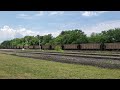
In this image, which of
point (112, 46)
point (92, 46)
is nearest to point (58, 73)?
point (112, 46)

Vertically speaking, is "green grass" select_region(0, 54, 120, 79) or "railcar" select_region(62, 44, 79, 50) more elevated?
"railcar" select_region(62, 44, 79, 50)

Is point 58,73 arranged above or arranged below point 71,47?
below

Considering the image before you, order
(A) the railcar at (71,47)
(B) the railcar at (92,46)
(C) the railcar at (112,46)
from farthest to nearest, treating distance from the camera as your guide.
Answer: (A) the railcar at (71,47)
(B) the railcar at (92,46)
(C) the railcar at (112,46)

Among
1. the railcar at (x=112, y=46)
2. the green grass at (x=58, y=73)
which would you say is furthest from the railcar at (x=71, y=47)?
the green grass at (x=58, y=73)

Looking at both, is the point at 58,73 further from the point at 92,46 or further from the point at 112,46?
the point at 92,46

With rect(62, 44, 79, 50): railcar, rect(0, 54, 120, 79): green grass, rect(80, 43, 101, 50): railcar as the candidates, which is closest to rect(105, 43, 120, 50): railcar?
rect(80, 43, 101, 50): railcar

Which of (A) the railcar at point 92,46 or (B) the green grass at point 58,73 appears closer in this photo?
(B) the green grass at point 58,73

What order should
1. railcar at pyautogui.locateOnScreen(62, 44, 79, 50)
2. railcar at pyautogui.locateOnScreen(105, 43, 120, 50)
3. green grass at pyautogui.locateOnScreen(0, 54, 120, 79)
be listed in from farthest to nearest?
railcar at pyautogui.locateOnScreen(62, 44, 79, 50), railcar at pyautogui.locateOnScreen(105, 43, 120, 50), green grass at pyautogui.locateOnScreen(0, 54, 120, 79)

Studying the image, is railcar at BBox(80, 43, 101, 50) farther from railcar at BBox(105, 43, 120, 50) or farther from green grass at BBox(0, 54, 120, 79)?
green grass at BBox(0, 54, 120, 79)

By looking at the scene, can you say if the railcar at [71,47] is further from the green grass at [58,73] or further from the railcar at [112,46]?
the green grass at [58,73]
